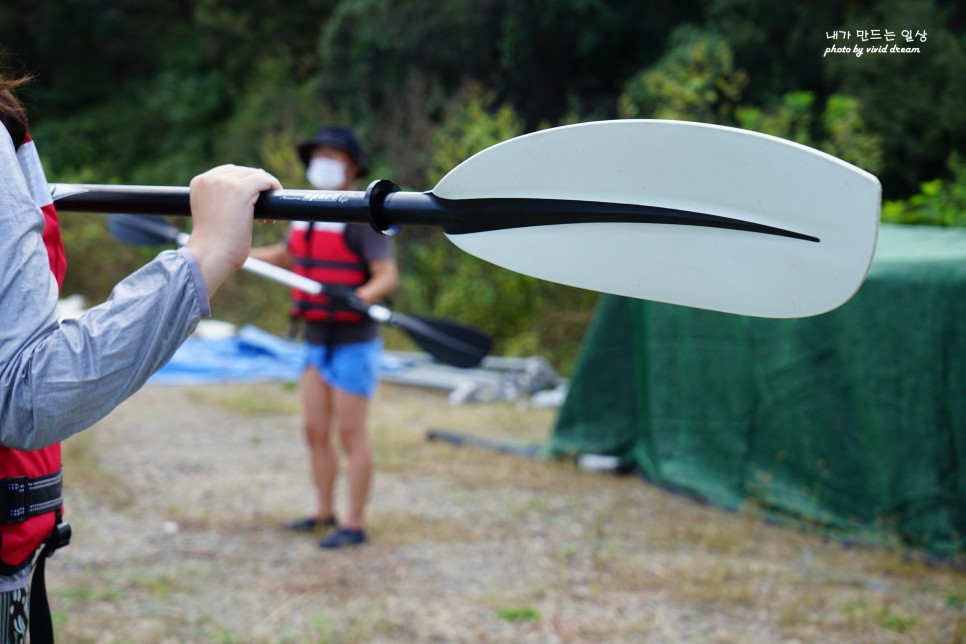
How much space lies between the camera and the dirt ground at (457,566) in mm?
3568

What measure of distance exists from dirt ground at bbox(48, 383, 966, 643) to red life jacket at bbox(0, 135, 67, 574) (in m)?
2.11

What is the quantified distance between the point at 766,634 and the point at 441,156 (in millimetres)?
8315

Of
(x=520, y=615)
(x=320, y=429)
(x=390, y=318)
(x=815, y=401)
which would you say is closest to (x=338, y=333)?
(x=390, y=318)

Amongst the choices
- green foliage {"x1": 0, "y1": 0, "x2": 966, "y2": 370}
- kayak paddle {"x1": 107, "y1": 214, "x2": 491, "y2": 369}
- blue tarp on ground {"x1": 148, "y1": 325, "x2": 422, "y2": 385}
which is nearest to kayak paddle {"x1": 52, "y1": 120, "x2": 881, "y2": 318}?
green foliage {"x1": 0, "y1": 0, "x2": 966, "y2": 370}

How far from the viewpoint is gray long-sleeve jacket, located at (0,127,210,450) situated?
1125 mm

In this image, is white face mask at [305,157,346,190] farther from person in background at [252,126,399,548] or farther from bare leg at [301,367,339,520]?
bare leg at [301,367,339,520]

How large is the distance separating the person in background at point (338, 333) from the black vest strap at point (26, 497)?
3.00 meters

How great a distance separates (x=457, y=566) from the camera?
14.1 ft

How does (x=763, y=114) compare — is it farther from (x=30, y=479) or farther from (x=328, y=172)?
(x=30, y=479)

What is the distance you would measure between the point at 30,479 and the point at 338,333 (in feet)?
10.1

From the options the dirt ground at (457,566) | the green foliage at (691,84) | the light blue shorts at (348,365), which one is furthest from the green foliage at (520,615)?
the green foliage at (691,84)

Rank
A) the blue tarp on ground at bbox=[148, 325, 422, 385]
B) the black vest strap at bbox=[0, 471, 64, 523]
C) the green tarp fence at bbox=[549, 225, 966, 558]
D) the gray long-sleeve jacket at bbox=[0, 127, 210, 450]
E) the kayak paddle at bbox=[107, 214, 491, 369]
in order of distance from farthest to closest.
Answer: the blue tarp on ground at bbox=[148, 325, 422, 385] → the kayak paddle at bbox=[107, 214, 491, 369] → the green tarp fence at bbox=[549, 225, 966, 558] → the black vest strap at bbox=[0, 471, 64, 523] → the gray long-sleeve jacket at bbox=[0, 127, 210, 450]

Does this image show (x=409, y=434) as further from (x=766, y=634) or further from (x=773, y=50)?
(x=773, y=50)

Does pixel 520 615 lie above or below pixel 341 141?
below
